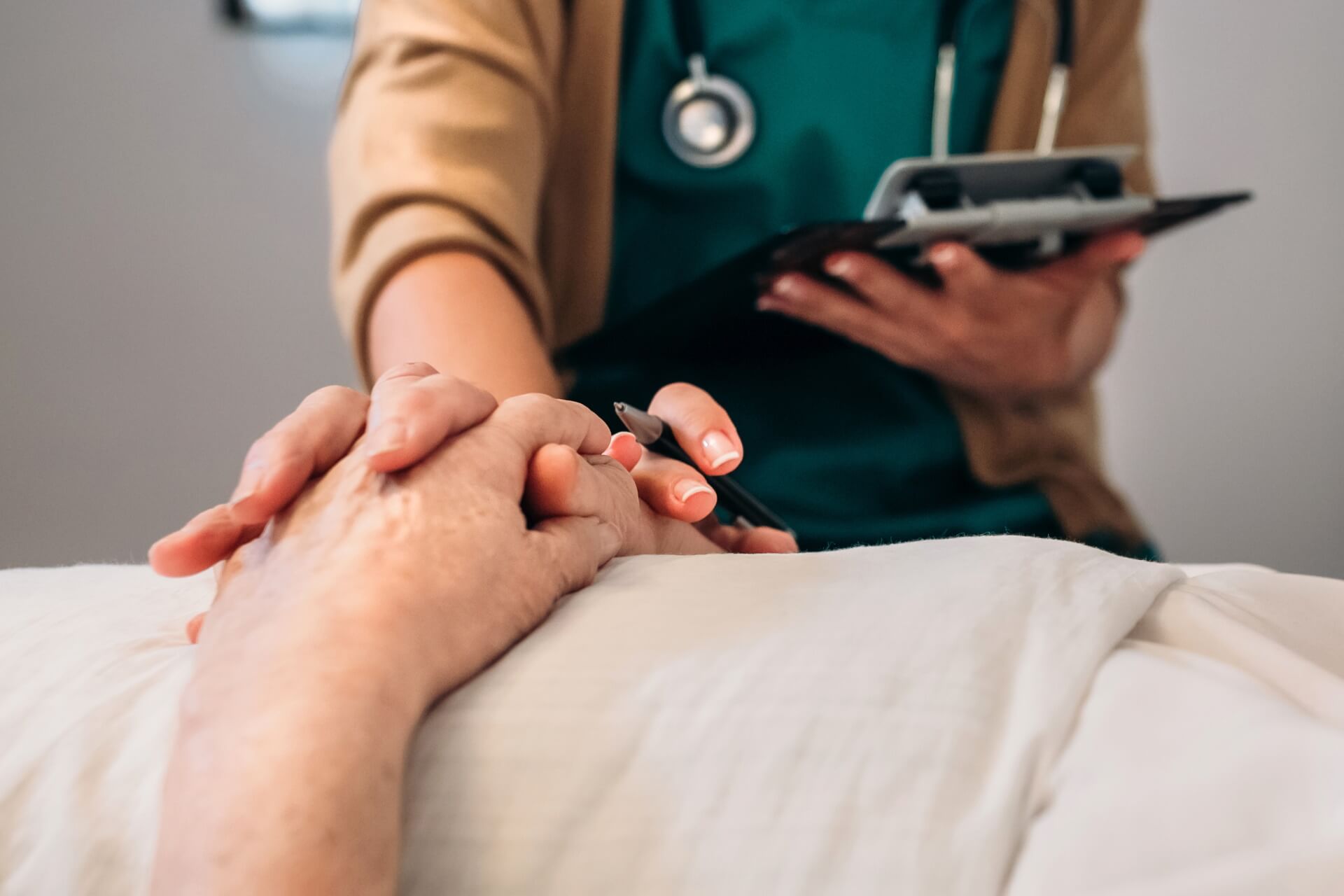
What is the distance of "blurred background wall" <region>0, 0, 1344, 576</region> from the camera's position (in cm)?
131

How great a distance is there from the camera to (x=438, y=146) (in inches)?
28.0

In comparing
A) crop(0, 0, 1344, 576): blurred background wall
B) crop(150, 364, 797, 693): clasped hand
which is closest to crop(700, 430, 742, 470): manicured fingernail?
crop(150, 364, 797, 693): clasped hand

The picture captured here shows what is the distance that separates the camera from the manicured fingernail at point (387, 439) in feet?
0.94

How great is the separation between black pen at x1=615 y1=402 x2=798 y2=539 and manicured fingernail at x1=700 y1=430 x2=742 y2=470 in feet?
0.05

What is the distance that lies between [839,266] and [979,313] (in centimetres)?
20

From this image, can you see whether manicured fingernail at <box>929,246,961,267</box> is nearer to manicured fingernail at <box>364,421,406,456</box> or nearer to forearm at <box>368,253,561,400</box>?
forearm at <box>368,253,561,400</box>

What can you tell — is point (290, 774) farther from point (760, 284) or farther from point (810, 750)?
point (760, 284)

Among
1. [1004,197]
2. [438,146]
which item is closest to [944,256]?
[1004,197]

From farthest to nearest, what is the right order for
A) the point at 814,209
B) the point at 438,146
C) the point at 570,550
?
the point at 814,209, the point at 438,146, the point at 570,550

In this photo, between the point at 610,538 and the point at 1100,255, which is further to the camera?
the point at 1100,255

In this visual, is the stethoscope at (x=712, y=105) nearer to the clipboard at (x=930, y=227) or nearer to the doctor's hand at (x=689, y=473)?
the clipboard at (x=930, y=227)

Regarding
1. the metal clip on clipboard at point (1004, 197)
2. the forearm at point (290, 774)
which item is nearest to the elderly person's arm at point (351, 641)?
the forearm at point (290, 774)

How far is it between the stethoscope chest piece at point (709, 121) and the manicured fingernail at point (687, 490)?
1.51ft

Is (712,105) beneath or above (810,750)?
above
